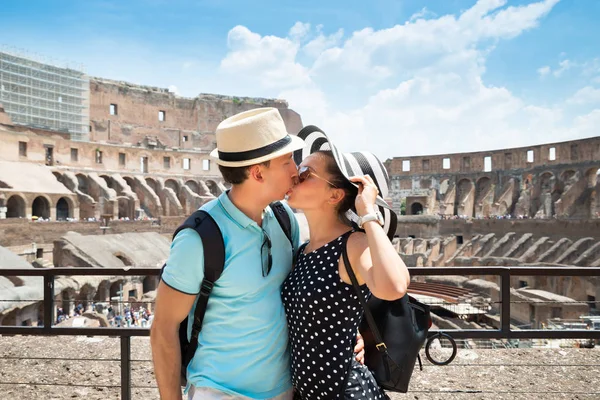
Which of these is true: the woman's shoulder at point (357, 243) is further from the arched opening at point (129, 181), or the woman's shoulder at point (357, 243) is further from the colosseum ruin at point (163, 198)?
the arched opening at point (129, 181)

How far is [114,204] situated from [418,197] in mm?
25114

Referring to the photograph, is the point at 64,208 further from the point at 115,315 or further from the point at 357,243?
the point at 357,243

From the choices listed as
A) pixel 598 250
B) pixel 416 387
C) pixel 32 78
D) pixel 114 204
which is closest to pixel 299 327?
pixel 416 387

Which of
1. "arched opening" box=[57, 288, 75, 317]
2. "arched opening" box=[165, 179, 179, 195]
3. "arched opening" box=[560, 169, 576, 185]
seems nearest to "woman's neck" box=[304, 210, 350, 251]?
"arched opening" box=[57, 288, 75, 317]

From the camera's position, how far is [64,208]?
3069 cm

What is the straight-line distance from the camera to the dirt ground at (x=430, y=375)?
11.7 ft

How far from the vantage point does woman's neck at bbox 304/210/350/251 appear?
201 cm

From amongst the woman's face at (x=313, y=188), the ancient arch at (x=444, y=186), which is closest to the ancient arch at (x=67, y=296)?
the woman's face at (x=313, y=188)

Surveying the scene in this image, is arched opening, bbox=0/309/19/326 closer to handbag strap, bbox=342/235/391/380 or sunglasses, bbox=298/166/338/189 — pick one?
sunglasses, bbox=298/166/338/189

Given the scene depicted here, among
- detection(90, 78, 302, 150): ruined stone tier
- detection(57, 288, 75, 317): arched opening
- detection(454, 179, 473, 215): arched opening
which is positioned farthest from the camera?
detection(90, 78, 302, 150): ruined stone tier

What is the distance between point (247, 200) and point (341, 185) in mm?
433

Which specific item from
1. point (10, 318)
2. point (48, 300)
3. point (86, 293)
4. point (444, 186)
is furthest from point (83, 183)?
point (48, 300)

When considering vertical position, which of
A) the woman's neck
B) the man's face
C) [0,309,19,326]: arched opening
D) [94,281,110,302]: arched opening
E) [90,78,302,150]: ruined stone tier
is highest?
[90,78,302,150]: ruined stone tier

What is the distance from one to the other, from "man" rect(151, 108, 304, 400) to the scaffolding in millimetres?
43067
